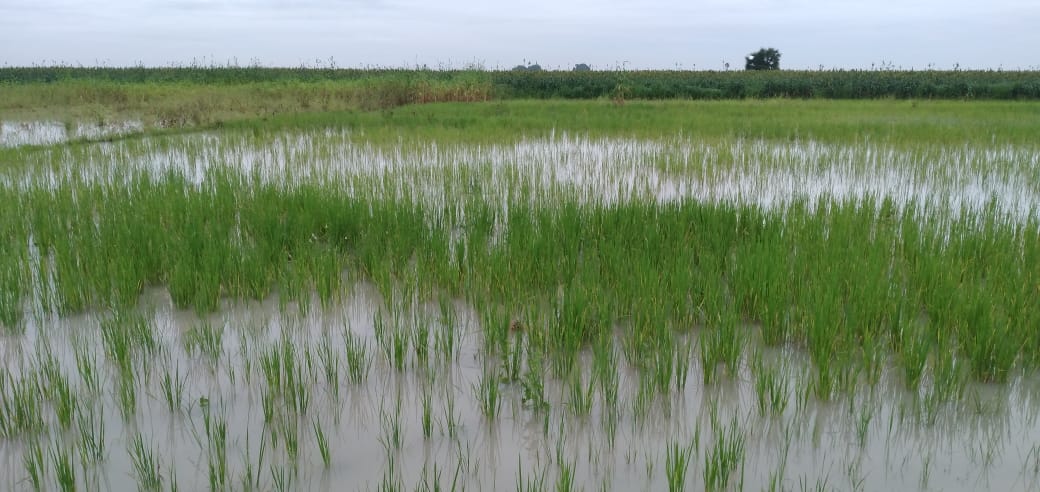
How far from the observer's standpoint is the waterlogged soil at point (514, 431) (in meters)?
1.89

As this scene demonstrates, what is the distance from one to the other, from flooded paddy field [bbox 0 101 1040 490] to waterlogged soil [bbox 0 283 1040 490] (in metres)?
0.01

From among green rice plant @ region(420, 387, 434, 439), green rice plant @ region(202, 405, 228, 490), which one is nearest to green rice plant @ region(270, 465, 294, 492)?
green rice plant @ region(202, 405, 228, 490)

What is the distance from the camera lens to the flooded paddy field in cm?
195

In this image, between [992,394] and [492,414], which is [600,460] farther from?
[992,394]

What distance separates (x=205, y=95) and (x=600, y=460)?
15.0m

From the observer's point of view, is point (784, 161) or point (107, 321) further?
point (784, 161)

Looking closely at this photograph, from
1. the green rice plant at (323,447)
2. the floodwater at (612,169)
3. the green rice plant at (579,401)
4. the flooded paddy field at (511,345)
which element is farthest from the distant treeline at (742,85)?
the green rice plant at (323,447)

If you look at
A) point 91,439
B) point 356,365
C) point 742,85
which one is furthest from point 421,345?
point 742,85

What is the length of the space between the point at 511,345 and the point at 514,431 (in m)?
0.62

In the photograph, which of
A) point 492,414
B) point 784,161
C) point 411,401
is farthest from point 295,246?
point 784,161

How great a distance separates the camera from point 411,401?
231 centimetres

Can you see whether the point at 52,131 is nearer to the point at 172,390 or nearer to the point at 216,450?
the point at 172,390

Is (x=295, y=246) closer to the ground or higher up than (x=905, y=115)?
closer to the ground

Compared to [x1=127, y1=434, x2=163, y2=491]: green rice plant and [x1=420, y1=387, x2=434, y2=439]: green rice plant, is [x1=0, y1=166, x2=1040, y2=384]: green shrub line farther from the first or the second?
[x1=127, y1=434, x2=163, y2=491]: green rice plant
